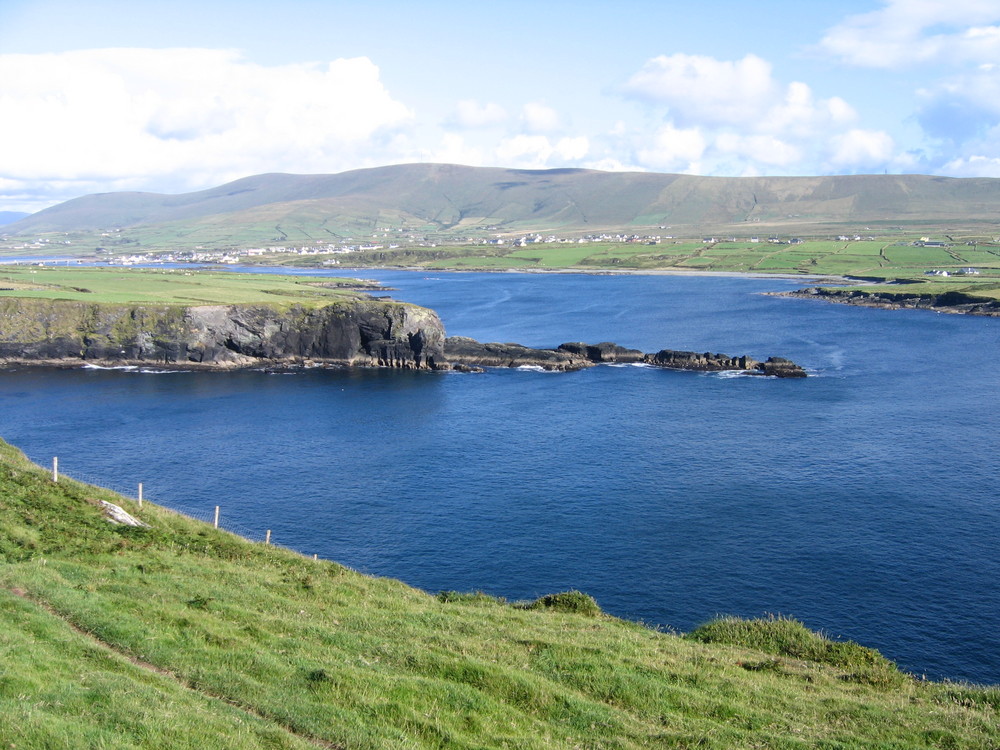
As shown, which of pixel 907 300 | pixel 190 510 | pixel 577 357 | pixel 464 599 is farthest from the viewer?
pixel 907 300

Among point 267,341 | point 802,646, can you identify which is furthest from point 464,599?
point 267,341

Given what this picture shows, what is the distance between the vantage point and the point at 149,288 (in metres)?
133

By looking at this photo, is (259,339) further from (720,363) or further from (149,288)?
(720,363)

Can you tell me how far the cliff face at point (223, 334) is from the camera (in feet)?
350

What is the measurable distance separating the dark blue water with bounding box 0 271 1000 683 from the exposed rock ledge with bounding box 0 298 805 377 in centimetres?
573

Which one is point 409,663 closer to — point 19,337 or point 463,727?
point 463,727

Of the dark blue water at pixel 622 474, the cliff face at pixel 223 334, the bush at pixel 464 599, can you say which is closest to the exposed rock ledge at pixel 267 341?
the cliff face at pixel 223 334

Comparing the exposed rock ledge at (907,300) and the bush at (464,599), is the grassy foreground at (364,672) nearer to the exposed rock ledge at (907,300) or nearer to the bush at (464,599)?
the bush at (464,599)

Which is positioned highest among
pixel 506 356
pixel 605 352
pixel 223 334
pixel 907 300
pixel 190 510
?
pixel 907 300

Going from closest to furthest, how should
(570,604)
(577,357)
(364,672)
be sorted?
(364,672), (570,604), (577,357)

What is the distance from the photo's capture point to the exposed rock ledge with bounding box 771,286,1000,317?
15275 cm

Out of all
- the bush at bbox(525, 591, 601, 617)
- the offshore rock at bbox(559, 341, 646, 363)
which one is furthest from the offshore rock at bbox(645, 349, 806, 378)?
the bush at bbox(525, 591, 601, 617)

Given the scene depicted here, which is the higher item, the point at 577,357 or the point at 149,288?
the point at 149,288

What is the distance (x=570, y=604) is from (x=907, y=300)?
525 ft
